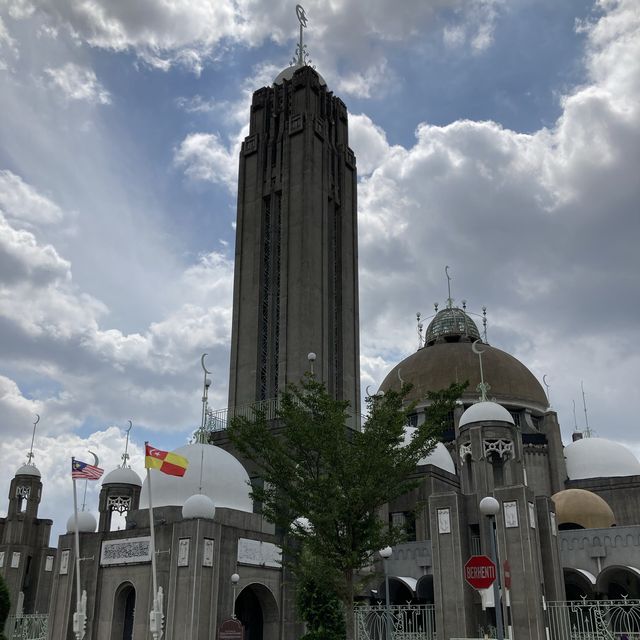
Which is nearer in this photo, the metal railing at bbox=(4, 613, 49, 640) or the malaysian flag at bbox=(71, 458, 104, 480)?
the malaysian flag at bbox=(71, 458, 104, 480)

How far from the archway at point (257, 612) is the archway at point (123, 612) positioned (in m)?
4.41

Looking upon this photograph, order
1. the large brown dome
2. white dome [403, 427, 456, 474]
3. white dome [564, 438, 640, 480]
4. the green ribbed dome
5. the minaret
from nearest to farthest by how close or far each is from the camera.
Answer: the minaret → white dome [403, 427, 456, 474] → white dome [564, 438, 640, 480] → the large brown dome → the green ribbed dome

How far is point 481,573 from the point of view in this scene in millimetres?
16797

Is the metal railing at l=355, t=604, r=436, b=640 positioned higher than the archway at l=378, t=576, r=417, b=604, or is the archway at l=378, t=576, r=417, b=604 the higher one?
the archway at l=378, t=576, r=417, b=604

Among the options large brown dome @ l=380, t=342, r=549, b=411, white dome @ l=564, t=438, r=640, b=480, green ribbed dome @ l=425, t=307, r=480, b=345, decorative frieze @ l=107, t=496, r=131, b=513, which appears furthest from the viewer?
green ribbed dome @ l=425, t=307, r=480, b=345

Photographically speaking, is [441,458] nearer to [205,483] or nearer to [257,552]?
[257,552]

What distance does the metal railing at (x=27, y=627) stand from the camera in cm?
3441

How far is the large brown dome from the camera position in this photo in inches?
2114

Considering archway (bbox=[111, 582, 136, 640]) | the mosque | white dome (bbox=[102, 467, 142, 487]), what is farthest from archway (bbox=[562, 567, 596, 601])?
white dome (bbox=[102, 467, 142, 487])

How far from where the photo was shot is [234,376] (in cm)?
4256

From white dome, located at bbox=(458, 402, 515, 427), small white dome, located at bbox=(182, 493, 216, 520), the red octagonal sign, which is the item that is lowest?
the red octagonal sign

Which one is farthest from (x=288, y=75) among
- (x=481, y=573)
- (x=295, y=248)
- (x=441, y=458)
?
(x=481, y=573)

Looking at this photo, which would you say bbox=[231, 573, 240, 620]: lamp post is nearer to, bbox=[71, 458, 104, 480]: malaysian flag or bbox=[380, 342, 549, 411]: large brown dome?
bbox=[71, 458, 104, 480]: malaysian flag

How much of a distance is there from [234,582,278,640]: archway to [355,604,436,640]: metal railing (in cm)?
392
